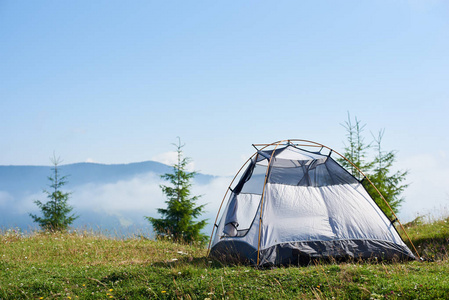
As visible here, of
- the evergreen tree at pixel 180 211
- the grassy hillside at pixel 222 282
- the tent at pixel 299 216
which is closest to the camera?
the grassy hillside at pixel 222 282

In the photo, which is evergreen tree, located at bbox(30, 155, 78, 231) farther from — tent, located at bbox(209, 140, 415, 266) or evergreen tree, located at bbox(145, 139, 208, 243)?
tent, located at bbox(209, 140, 415, 266)

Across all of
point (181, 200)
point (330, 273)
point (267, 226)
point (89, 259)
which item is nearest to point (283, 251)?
point (267, 226)

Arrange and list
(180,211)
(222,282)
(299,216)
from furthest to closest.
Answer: (180,211) < (299,216) < (222,282)

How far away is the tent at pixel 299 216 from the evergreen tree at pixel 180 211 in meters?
6.70

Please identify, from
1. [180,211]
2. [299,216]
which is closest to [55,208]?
[180,211]

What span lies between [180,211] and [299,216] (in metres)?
9.04

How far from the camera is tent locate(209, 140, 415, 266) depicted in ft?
27.9

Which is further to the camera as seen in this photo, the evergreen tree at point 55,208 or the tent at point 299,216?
the evergreen tree at point 55,208

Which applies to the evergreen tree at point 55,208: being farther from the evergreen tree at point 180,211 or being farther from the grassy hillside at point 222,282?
the grassy hillside at point 222,282

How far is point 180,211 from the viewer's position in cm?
1698

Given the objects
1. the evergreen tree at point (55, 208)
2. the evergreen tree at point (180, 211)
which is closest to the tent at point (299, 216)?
the evergreen tree at point (180, 211)

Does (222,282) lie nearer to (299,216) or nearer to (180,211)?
(299,216)

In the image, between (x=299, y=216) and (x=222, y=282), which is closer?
(x=222, y=282)

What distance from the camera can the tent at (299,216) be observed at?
27.9ft
